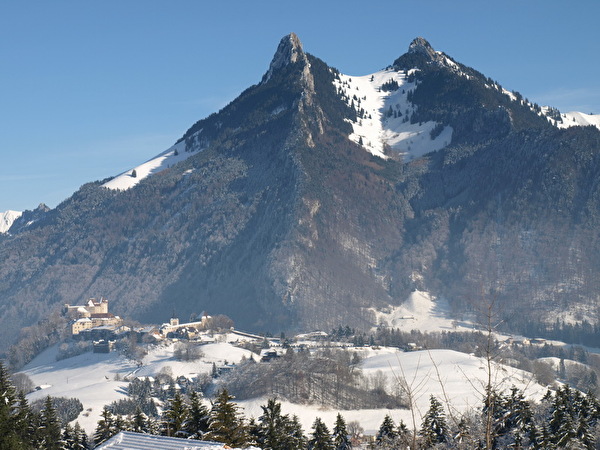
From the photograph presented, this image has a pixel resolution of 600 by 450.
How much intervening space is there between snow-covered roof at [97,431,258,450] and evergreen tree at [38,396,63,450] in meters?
34.3

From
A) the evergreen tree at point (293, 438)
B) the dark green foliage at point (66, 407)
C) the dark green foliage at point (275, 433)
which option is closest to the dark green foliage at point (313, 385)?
the dark green foliage at point (66, 407)

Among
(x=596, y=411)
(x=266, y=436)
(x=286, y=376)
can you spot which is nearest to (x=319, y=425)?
(x=266, y=436)

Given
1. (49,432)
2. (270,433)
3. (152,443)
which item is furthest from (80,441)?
(152,443)

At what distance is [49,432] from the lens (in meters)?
92.7

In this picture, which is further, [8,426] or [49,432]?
[49,432]

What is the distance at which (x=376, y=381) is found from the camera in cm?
18800

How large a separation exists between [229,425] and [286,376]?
110866 mm

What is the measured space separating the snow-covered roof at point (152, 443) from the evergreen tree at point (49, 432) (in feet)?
113

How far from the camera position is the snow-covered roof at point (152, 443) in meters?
54.1

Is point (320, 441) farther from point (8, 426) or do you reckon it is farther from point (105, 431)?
point (8, 426)

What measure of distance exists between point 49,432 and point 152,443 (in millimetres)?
40546

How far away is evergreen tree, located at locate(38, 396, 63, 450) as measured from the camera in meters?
91.4

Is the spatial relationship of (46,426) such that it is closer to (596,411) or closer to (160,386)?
(596,411)

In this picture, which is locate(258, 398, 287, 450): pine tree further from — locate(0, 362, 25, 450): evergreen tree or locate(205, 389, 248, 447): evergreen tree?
locate(0, 362, 25, 450): evergreen tree
